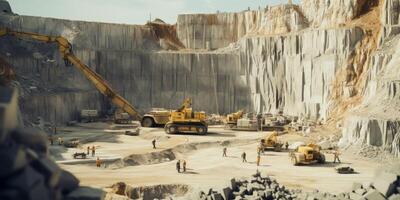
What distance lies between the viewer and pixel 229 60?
5425cm

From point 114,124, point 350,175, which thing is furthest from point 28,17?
point 350,175

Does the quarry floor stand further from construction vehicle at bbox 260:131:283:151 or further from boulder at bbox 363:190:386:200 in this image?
boulder at bbox 363:190:386:200

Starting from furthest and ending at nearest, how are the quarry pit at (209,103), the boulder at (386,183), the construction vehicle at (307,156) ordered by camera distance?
the construction vehicle at (307,156) → the quarry pit at (209,103) → the boulder at (386,183)

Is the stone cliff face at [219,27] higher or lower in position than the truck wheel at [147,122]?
higher

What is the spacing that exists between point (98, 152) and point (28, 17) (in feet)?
90.1

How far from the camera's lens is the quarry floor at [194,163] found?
24156 mm

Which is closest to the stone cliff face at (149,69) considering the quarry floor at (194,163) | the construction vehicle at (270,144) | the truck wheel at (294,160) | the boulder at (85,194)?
the quarry floor at (194,163)

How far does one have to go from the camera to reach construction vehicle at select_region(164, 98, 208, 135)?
38.9 metres

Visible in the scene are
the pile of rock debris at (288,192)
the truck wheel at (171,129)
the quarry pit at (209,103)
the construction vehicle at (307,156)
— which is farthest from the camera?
the truck wheel at (171,129)

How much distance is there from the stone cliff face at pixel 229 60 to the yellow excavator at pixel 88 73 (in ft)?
14.8

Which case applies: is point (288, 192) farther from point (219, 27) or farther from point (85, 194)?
point (219, 27)

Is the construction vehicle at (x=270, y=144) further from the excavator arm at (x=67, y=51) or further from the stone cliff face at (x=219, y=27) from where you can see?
the stone cliff face at (x=219, y=27)

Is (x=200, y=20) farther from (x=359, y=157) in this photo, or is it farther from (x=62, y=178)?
(x=62, y=178)

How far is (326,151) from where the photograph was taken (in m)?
32.4
